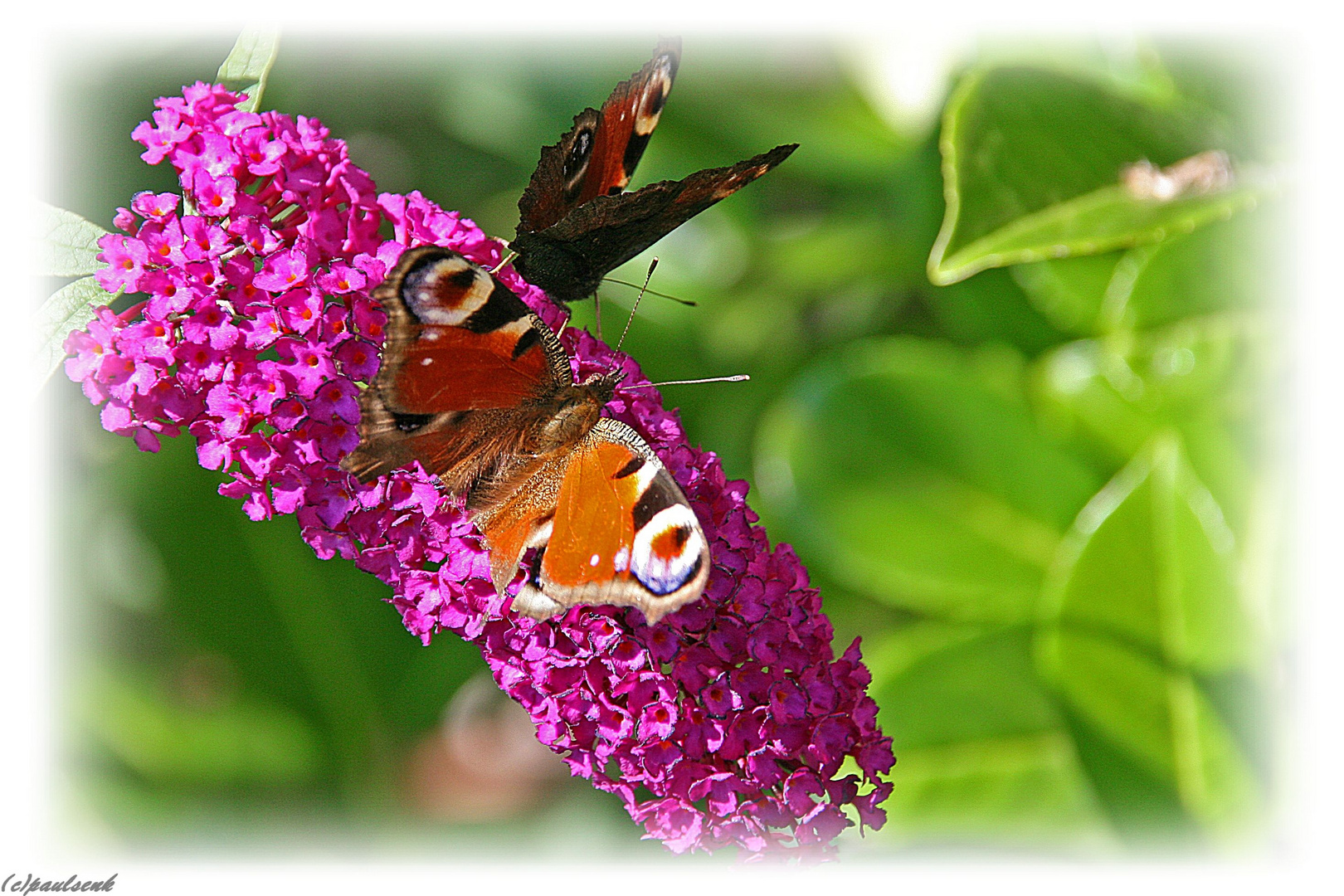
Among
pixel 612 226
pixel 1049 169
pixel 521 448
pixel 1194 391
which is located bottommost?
pixel 521 448

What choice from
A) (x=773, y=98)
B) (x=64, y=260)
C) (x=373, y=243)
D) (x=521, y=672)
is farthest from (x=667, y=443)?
(x=773, y=98)

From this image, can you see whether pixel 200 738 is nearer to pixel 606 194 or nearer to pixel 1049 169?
pixel 606 194

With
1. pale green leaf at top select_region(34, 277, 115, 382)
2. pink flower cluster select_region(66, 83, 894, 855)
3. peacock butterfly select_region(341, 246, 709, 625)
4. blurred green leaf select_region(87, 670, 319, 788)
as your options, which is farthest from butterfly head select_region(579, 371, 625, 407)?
blurred green leaf select_region(87, 670, 319, 788)

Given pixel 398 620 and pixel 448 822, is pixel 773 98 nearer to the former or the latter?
pixel 398 620

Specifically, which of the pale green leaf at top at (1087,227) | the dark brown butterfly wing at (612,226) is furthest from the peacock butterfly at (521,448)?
the pale green leaf at top at (1087,227)

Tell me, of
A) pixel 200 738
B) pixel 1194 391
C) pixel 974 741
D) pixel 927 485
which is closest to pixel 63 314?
pixel 200 738

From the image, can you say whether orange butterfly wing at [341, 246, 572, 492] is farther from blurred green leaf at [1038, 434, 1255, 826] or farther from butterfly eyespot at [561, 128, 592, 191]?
blurred green leaf at [1038, 434, 1255, 826]
